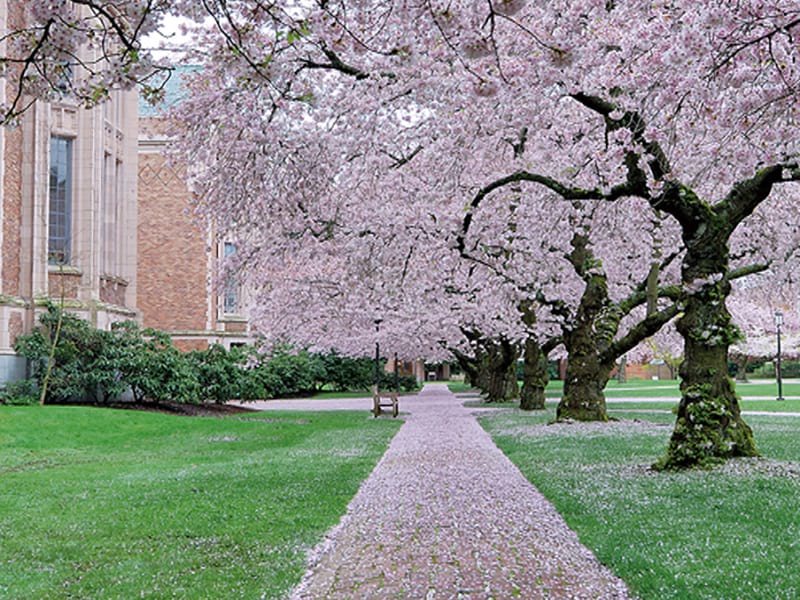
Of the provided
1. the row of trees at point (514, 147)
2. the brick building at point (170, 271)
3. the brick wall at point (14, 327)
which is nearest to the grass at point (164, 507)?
the row of trees at point (514, 147)

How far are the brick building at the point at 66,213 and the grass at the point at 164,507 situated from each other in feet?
23.0

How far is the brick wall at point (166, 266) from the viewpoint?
4456 centimetres

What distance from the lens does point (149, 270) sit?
44688mm

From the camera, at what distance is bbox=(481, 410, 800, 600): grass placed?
5395 mm

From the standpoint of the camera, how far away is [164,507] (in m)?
8.76

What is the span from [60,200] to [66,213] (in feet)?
1.49

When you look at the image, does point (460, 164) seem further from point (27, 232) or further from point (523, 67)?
point (27, 232)

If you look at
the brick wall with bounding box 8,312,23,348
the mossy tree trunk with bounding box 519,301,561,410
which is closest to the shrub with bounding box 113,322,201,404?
the brick wall with bounding box 8,312,23,348

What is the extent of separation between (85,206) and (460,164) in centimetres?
1733

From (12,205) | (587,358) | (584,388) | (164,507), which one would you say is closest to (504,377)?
(584,388)

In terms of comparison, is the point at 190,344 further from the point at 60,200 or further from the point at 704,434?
the point at 704,434

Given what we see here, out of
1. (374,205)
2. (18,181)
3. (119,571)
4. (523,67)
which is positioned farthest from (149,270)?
(119,571)

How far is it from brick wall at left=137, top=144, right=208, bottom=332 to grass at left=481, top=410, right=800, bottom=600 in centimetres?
3303

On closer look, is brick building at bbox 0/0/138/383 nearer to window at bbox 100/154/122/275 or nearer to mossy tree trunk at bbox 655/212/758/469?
window at bbox 100/154/122/275
